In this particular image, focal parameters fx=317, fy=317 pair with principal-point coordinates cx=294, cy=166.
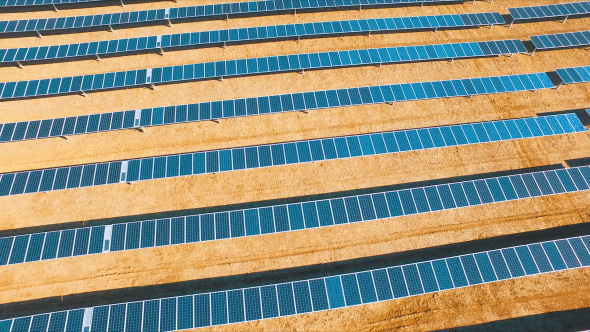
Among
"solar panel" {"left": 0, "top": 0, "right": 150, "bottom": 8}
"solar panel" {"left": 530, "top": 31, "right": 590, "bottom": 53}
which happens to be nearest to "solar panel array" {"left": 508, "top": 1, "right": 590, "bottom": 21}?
"solar panel" {"left": 530, "top": 31, "right": 590, "bottom": 53}

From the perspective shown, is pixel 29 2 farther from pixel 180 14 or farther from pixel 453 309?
pixel 453 309

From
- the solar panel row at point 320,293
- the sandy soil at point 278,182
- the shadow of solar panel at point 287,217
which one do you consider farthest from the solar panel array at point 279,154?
the solar panel row at point 320,293

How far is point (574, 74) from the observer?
103ft

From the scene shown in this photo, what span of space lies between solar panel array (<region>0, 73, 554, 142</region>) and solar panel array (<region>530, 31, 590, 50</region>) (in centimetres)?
420

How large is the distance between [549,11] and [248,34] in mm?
34779

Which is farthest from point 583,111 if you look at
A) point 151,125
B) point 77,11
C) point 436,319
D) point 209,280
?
point 77,11

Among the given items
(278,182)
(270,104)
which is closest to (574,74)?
(270,104)

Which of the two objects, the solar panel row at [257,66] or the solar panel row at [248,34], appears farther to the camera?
the solar panel row at [248,34]

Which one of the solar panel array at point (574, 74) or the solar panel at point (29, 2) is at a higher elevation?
the solar panel at point (29, 2)

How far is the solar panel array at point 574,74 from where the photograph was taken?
31.1m

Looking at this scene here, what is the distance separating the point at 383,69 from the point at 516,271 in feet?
71.1

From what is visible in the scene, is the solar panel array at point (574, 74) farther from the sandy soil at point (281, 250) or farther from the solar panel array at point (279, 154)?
the sandy soil at point (281, 250)

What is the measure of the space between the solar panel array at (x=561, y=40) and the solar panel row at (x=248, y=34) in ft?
14.5

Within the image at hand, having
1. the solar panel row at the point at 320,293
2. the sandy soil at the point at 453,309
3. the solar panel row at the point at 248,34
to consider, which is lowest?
the sandy soil at the point at 453,309
